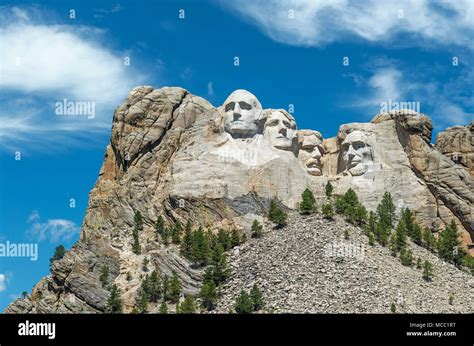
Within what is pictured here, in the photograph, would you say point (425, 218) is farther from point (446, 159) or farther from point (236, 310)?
point (236, 310)

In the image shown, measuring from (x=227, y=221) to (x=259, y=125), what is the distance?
6628mm

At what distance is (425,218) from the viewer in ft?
258

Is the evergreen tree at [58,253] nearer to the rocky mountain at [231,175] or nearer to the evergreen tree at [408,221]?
the rocky mountain at [231,175]

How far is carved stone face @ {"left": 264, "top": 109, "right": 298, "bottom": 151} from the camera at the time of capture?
261ft

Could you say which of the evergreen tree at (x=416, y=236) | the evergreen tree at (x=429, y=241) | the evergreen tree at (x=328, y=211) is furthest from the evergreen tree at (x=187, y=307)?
the evergreen tree at (x=429, y=241)

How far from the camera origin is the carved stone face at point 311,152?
81.4 meters

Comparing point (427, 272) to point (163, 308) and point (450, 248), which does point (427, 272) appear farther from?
point (163, 308)

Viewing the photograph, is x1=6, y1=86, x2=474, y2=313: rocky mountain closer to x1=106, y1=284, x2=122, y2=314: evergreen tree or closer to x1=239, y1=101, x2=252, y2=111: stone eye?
x1=239, y1=101, x2=252, y2=111: stone eye

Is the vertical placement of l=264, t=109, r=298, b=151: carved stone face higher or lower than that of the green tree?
higher

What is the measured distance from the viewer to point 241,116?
78812mm

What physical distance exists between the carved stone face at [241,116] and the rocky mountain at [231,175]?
54 millimetres

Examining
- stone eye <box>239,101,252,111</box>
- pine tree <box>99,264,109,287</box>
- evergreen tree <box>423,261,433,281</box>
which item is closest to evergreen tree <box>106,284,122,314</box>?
pine tree <box>99,264,109,287</box>

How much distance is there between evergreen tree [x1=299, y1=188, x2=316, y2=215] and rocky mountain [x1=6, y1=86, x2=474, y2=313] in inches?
42.8
